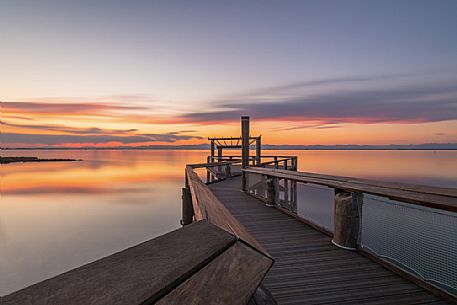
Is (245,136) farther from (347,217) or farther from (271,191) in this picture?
(347,217)

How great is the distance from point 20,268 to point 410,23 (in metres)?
26.2

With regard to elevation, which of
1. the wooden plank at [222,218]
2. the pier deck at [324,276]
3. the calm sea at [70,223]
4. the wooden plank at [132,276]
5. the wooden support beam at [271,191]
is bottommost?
the calm sea at [70,223]

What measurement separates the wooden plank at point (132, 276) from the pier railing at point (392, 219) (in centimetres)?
260

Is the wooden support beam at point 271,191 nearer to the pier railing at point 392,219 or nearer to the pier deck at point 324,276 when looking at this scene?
the pier railing at point 392,219

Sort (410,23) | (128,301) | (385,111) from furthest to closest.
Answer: (385,111) < (410,23) < (128,301)

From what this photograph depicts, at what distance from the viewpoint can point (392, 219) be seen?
959cm

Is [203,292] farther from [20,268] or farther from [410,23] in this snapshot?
[410,23]

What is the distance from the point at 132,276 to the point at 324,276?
322 centimetres

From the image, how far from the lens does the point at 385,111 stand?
122 ft

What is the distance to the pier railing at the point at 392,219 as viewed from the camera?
9.82 ft

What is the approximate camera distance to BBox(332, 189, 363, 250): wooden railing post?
403 cm

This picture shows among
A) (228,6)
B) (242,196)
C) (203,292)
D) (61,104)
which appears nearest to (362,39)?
(228,6)

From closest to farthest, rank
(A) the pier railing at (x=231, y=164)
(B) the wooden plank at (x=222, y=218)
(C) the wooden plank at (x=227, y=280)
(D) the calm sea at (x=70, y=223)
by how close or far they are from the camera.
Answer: (C) the wooden plank at (x=227, y=280), (B) the wooden plank at (x=222, y=218), (A) the pier railing at (x=231, y=164), (D) the calm sea at (x=70, y=223)

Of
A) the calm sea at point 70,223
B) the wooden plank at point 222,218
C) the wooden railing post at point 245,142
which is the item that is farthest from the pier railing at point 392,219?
the calm sea at point 70,223
